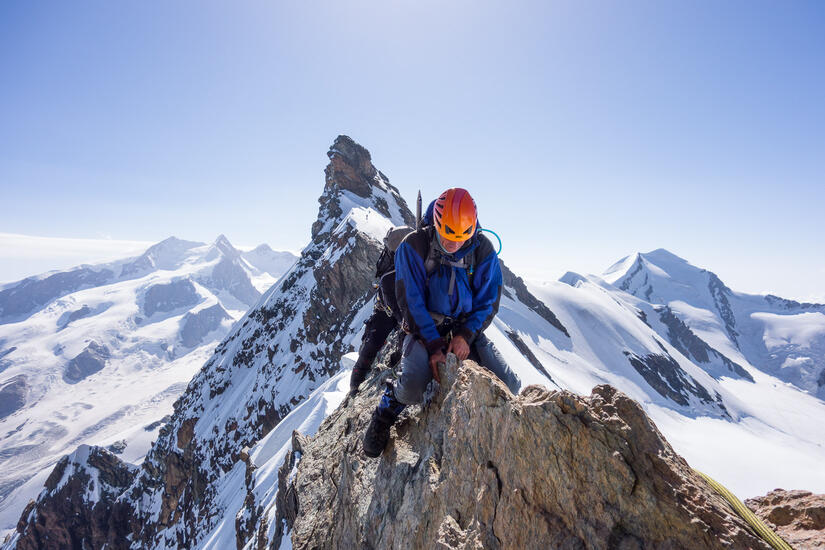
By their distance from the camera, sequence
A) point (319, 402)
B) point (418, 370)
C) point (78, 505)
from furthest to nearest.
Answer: point (78, 505) → point (319, 402) → point (418, 370)

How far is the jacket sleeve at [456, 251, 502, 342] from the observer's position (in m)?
4.56

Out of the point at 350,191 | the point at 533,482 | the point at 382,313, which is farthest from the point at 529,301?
the point at 533,482

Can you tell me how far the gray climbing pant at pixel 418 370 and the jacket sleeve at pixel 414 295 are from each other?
0.16 m

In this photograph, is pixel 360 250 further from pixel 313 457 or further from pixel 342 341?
pixel 313 457

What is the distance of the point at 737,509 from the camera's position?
250 cm

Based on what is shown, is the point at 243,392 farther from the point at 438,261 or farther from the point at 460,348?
the point at 438,261

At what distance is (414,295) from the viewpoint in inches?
173

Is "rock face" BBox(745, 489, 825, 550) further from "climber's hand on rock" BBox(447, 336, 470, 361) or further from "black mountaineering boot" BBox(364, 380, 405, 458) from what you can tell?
"black mountaineering boot" BBox(364, 380, 405, 458)

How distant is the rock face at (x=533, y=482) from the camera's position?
2.53 m

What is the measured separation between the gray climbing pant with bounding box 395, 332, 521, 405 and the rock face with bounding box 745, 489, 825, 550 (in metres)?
2.66

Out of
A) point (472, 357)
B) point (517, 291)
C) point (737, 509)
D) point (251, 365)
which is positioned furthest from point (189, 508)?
point (517, 291)

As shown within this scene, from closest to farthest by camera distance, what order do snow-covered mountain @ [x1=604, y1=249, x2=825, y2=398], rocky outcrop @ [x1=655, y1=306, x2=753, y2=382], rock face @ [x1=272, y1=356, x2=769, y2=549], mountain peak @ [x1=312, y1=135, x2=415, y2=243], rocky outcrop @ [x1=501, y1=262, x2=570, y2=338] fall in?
rock face @ [x1=272, y1=356, x2=769, y2=549] < mountain peak @ [x1=312, y1=135, x2=415, y2=243] < rocky outcrop @ [x1=501, y1=262, x2=570, y2=338] < rocky outcrop @ [x1=655, y1=306, x2=753, y2=382] < snow-covered mountain @ [x1=604, y1=249, x2=825, y2=398]

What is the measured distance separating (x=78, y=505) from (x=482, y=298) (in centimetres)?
7659

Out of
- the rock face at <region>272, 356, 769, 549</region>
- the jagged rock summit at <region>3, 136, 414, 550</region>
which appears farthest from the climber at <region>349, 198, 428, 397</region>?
the jagged rock summit at <region>3, 136, 414, 550</region>
